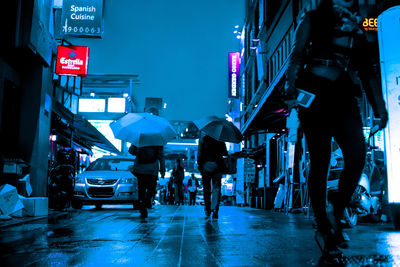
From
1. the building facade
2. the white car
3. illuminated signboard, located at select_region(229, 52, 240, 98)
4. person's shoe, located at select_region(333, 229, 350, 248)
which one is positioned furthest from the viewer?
illuminated signboard, located at select_region(229, 52, 240, 98)

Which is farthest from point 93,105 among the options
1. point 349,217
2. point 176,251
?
point 176,251

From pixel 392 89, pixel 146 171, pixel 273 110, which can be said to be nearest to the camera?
pixel 392 89

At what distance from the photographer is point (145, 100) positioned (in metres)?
78.9

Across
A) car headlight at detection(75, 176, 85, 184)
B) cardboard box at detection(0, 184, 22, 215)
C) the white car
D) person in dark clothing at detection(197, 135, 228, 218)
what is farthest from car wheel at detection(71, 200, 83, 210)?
person in dark clothing at detection(197, 135, 228, 218)

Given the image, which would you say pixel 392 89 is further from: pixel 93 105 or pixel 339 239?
pixel 93 105

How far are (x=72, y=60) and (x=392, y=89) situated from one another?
1446 centimetres

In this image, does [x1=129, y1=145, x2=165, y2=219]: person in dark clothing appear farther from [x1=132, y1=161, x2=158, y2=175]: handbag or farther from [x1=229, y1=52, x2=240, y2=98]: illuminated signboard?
[x1=229, y1=52, x2=240, y2=98]: illuminated signboard

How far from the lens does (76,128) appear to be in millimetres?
19109

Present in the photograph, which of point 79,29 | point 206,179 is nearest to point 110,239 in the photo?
point 206,179

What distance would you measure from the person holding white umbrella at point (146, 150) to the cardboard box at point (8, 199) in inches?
89.5

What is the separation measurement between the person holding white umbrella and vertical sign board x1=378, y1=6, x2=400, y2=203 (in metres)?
4.32

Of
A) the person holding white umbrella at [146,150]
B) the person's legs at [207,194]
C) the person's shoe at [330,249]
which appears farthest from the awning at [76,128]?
the person's shoe at [330,249]

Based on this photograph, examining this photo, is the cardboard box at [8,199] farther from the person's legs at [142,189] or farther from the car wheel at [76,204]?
the car wheel at [76,204]

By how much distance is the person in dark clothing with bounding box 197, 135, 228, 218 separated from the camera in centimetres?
905
